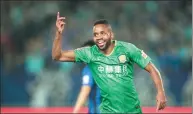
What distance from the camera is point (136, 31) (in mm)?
13391

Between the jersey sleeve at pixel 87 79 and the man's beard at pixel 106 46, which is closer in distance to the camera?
the man's beard at pixel 106 46

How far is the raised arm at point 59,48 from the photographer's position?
17.5 ft

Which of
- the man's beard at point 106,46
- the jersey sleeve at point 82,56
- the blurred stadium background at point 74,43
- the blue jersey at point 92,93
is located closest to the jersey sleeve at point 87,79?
the blue jersey at point 92,93

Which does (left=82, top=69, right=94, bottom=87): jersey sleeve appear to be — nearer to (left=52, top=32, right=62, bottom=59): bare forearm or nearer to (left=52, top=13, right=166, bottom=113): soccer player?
Answer: (left=52, top=13, right=166, bottom=113): soccer player

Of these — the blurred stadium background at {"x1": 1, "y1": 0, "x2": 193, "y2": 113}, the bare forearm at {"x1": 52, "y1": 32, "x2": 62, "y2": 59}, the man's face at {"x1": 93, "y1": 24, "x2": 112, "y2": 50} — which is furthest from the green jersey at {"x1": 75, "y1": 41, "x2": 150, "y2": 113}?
the blurred stadium background at {"x1": 1, "y1": 0, "x2": 193, "y2": 113}

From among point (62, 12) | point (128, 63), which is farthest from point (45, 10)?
point (128, 63)

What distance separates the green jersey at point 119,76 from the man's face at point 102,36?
14 cm

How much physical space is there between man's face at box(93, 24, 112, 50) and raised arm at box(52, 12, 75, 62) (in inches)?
12.9

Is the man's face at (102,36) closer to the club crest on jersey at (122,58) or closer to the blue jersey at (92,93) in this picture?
the club crest on jersey at (122,58)

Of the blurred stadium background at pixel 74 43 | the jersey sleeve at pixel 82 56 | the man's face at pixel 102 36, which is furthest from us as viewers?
the blurred stadium background at pixel 74 43

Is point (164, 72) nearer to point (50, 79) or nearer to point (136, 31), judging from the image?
point (136, 31)

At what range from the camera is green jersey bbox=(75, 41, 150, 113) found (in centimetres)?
557

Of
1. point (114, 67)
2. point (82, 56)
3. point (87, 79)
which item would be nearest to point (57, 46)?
point (82, 56)

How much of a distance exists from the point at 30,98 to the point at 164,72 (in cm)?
319
